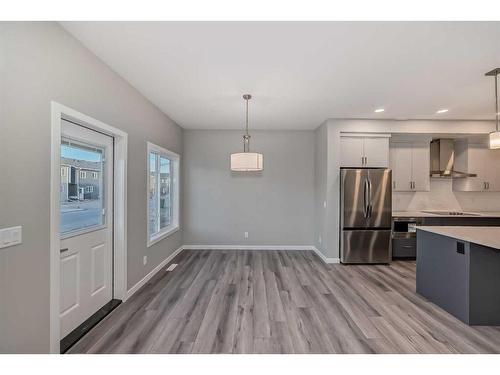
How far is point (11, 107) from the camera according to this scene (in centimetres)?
150

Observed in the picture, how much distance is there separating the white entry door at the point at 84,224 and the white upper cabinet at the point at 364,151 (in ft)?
13.0

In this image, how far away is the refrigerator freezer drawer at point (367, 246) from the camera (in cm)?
440

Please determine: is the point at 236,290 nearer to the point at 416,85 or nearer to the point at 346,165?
the point at 346,165

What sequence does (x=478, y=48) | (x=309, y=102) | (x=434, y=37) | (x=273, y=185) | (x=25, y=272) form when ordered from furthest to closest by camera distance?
(x=273, y=185)
(x=309, y=102)
(x=478, y=48)
(x=434, y=37)
(x=25, y=272)

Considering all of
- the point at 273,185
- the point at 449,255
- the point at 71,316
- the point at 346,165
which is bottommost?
the point at 71,316

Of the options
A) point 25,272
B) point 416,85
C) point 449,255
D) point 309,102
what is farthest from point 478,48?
point 25,272

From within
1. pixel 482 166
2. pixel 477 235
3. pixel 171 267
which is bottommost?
pixel 171 267

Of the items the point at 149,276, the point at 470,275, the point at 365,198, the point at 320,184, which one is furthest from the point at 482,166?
the point at 149,276

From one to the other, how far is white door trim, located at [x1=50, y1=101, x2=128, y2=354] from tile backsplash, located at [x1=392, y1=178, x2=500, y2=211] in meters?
5.25

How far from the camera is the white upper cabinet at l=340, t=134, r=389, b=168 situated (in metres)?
4.62

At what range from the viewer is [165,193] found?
15.7 ft

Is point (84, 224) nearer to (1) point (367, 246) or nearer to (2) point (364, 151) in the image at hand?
(1) point (367, 246)

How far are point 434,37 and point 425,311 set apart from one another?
2864 mm

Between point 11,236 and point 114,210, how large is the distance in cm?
145
